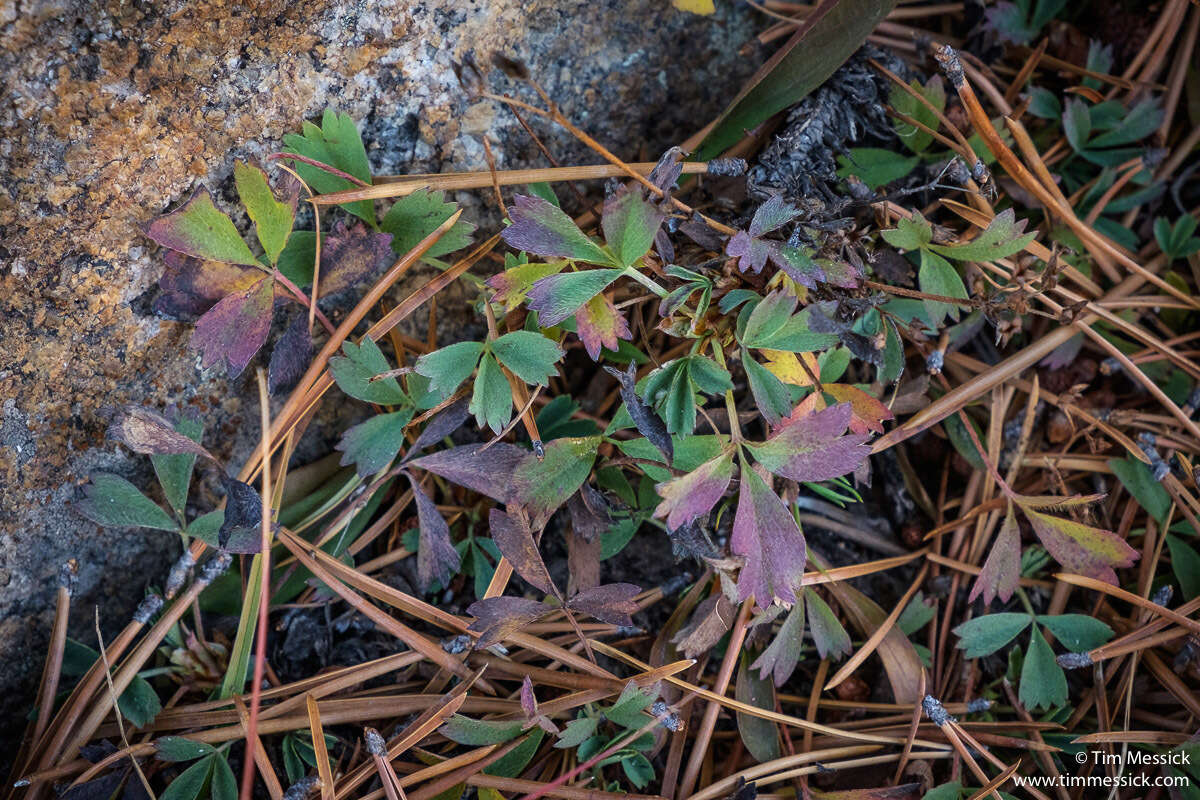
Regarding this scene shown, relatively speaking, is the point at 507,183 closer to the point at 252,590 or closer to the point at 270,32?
the point at 270,32

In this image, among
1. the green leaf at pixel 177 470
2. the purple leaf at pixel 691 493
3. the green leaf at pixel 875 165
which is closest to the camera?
the purple leaf at pixel 691 493

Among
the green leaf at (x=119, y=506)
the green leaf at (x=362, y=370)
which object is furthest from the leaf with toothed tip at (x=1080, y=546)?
the green leaf at (x=119, y=506)

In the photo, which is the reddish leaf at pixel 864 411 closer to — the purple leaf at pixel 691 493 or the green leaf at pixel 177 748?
the purple leaf at pixel 691 493

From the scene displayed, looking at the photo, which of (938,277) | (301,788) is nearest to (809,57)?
(938,277)

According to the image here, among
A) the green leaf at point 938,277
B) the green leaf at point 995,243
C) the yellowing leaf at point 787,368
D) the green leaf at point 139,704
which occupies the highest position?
the green leaf at point 995,243

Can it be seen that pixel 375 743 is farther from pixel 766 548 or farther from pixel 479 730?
pixel 766 548

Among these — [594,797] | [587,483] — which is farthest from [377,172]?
[594,797]
